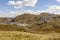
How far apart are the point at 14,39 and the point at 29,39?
11.6ft

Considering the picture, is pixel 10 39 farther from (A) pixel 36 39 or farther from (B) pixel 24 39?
(A) pixel 36 39

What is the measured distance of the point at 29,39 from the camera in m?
34.5

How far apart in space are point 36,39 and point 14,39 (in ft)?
17.9

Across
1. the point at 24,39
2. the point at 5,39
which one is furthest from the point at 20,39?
the point at 5,39

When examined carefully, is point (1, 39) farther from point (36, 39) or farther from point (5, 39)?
point (36, 39)

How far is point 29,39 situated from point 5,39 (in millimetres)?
5635

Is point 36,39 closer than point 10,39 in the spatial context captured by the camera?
No

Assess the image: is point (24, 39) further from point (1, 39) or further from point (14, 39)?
point (1, 39)

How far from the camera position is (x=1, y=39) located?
32688mm

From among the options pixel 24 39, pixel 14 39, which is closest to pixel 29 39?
pixel 24 39

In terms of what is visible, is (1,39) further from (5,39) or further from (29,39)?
(29,39)

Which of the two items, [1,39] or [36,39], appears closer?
[1,39]

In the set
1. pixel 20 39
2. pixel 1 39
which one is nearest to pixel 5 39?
pixel 1 39

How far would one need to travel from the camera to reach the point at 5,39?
3238 cm
